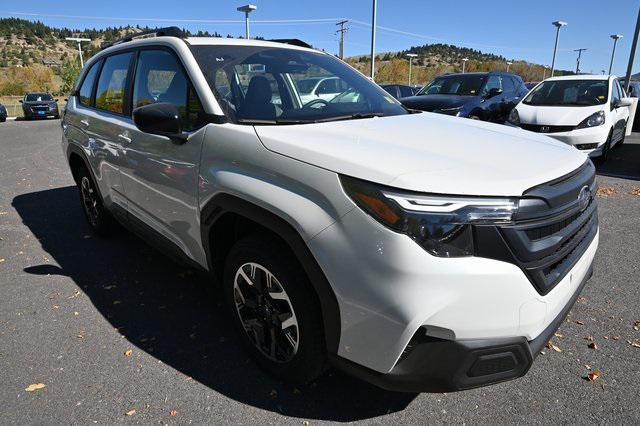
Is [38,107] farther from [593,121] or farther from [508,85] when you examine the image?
[593,121]

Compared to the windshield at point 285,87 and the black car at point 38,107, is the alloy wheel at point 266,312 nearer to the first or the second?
the windshield at point 285,87

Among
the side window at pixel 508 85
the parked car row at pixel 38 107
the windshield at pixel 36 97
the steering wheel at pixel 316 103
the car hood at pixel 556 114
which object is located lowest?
the parked car row at pixel 38 107

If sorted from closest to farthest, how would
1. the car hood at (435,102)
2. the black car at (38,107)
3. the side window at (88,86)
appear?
the side window at (88,86) < the car hood at (435,102) < the black car at (38,107)

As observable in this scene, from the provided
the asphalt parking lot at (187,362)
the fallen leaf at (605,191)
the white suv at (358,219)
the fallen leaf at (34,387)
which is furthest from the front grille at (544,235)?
the fallen leaf at (605,191)

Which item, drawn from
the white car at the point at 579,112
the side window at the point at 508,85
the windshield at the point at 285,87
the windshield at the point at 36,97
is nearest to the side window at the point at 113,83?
the windshield at the point at 285,87

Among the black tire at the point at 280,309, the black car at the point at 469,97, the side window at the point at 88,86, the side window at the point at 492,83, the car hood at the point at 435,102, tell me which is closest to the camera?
the black tire at the point at 280,309

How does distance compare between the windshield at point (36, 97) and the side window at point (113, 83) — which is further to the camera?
the windshield at point (36, 97)

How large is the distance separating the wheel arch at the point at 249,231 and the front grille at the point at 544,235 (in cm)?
67

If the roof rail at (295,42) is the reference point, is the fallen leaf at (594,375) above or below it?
below

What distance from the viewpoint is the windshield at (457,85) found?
404 inches

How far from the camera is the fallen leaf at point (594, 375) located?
249 centimetres

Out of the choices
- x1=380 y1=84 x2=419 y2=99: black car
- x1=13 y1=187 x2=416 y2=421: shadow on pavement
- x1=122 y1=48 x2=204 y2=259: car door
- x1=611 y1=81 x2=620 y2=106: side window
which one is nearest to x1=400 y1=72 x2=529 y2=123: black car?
x1=611 y1=81 x2=620 y2=106: side window

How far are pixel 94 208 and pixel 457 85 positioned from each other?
28.1 feet

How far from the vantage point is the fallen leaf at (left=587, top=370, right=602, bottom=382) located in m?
2.49
